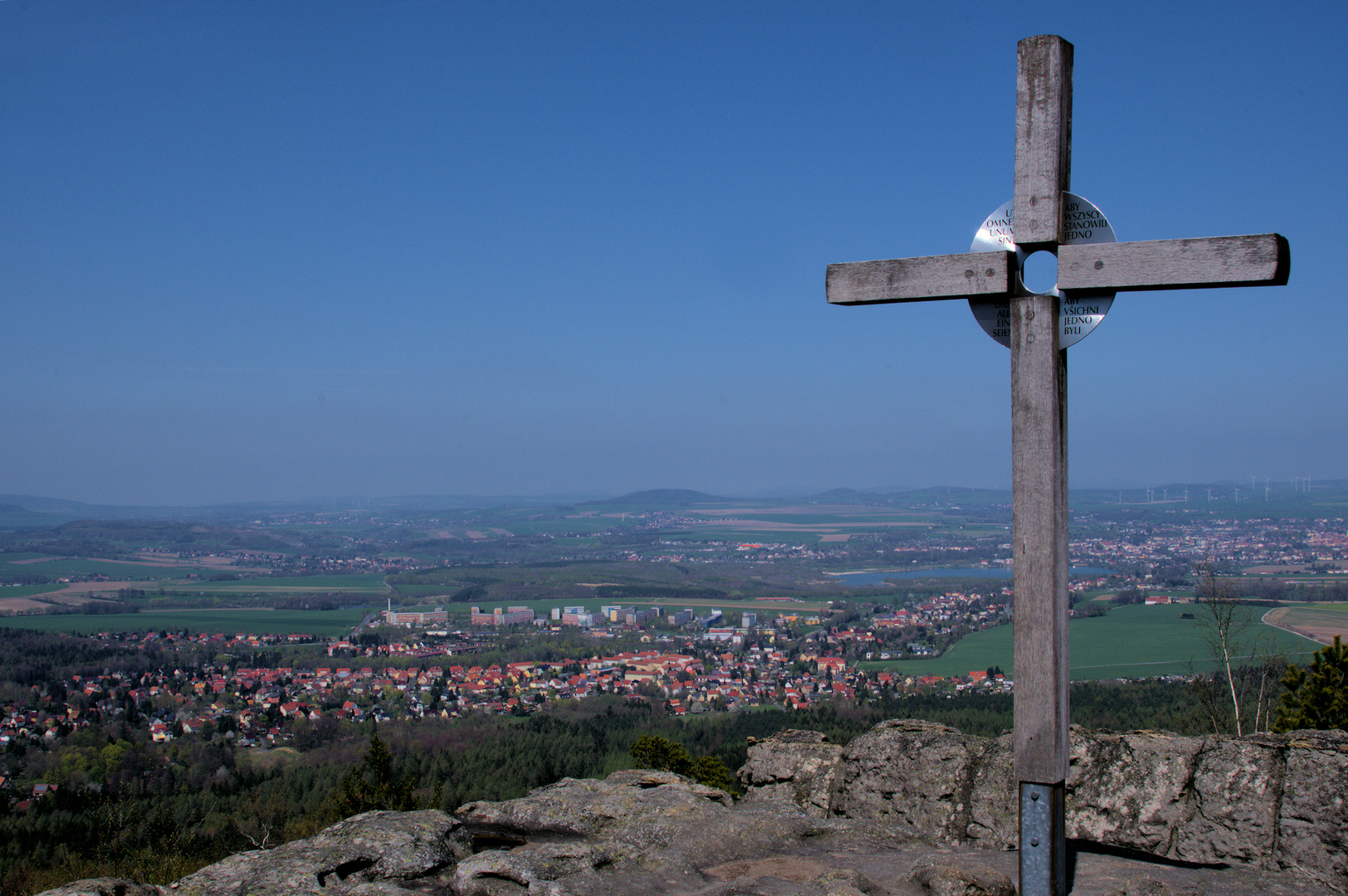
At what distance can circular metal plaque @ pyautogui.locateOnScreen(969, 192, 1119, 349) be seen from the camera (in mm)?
4066

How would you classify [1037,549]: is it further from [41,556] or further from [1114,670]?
[41,556]

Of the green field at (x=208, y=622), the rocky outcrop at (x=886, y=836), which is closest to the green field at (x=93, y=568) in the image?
the green field at (x=208, y=622)

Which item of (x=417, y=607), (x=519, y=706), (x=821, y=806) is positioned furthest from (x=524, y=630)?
(x=821, y=806)

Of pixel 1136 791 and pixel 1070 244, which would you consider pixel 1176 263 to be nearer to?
pixel 1070 244

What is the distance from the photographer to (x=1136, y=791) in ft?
21.3

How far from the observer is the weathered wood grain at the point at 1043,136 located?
13.3ft

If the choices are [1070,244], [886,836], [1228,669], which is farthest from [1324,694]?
[1070,244]

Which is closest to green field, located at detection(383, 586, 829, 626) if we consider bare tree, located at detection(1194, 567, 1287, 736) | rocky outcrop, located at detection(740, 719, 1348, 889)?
bare tree, located at detection(1194, 567, 1287, 736)

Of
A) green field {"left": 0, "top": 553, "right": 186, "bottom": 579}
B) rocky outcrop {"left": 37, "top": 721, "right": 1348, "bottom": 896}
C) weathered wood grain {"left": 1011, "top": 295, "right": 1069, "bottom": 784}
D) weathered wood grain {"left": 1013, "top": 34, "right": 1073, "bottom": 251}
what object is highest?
weathered wood grain {"left": 1013, "top": 34, "right": 1073, "bottom": 251}

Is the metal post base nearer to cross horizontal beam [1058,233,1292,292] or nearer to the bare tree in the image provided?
cross horizontal beam [1058,233,1292,292]

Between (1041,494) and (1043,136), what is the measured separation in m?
1.64

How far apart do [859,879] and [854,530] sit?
165 m

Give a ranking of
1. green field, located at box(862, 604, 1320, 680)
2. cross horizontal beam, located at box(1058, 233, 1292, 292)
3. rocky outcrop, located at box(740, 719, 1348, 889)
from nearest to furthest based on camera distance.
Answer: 1. cross horizontal beam, located at box(1058, 233, 1292, 292)
2. rocky outcrop, located at box(740, 719, 1348, 889)
3. green field, located at box(862, 604, 1320, 680)

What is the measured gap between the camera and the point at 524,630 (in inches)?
3201
